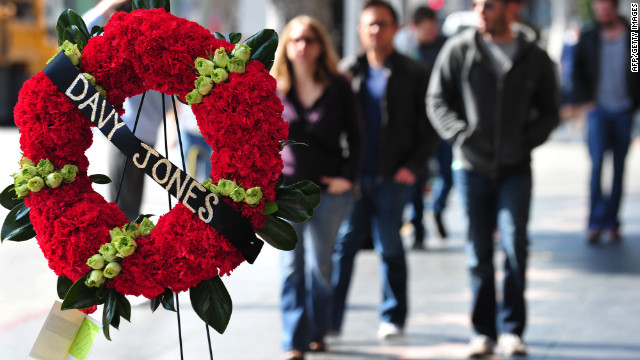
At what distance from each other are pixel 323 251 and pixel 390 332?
2.69 feet

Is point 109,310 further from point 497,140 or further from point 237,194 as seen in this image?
point 497,140

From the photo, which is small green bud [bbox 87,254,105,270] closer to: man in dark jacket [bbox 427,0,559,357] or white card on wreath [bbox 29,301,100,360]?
white card on wreath [bbox 29,301,100,360]

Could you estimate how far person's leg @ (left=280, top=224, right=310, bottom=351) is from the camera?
16.5 ft

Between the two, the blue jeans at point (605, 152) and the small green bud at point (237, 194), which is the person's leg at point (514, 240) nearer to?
the small green bud at point (237, 194)

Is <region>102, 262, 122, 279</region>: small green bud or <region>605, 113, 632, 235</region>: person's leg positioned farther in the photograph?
<region>605, 113, 632, 235</region>: person's leg

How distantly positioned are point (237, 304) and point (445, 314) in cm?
143

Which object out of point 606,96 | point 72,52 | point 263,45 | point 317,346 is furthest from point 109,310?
point 606,96

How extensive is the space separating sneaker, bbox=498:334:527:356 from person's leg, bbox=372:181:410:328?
66 centimetres

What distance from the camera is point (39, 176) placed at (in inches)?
115

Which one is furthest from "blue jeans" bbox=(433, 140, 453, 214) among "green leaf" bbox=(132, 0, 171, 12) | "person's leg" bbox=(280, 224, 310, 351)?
"green leaf" bbox=(132, 0, 171, 12)

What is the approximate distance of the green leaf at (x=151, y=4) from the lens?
306 cm

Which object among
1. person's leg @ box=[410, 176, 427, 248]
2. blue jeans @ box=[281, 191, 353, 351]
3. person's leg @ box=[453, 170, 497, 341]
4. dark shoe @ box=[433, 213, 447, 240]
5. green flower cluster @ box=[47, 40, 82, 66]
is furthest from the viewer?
dark shoe @ box=[433, 213, 447, 240]

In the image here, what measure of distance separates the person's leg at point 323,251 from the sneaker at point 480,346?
2.72 feet

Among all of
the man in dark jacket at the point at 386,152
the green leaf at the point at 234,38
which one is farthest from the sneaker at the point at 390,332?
the green leaf at the point at 234,38
